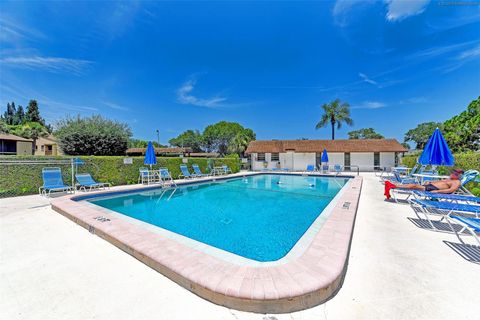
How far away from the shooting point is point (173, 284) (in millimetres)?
2672

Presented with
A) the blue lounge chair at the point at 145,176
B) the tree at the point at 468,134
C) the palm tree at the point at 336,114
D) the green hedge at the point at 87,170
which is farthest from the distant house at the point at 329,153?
the blue lounge chair at the point at 145,176

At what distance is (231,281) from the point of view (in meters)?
2.45

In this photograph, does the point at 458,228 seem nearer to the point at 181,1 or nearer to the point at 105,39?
the point at 181,1

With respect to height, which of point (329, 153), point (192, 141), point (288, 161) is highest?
point (192, 141)

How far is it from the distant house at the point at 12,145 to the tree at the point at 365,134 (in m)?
71.8

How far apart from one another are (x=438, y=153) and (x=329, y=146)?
1971cm

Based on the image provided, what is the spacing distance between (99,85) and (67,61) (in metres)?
4.67

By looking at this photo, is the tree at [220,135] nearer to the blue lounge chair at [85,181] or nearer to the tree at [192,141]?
the tree at [192,141]

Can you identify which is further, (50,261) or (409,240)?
(409,240)

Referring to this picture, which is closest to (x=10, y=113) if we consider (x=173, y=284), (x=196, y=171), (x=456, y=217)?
(x=196, y=171)

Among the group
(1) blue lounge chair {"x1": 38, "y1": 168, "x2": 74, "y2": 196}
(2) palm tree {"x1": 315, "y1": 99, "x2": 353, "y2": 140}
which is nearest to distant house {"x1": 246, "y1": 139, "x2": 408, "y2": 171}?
(2) palm tree {"x1": 315, "y1": 99, "x2": 353, "y2": 140}

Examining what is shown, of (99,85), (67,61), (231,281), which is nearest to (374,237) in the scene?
(231,281)

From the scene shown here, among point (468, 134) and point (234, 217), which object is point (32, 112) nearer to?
point (234, 217)

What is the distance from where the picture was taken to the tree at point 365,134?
5762cm
